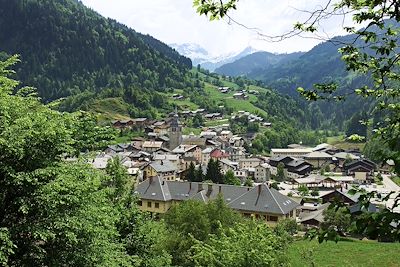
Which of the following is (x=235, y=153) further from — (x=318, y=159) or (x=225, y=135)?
(x=318, y=159)

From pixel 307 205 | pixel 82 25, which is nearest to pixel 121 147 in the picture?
pixel 307 205

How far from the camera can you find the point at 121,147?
102 m

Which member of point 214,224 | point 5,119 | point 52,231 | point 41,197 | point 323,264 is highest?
point 5,119

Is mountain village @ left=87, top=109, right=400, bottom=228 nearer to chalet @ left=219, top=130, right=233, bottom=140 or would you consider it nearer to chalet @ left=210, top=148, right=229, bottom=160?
chalet @ left=210, top=148, right=229, bottom=160

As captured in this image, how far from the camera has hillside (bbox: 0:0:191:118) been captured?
16725cm

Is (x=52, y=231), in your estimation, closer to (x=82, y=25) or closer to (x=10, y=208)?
(x=10, y=208)

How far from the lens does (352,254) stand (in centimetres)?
3434

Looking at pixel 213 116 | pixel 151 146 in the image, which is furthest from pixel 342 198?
pixel 213 116

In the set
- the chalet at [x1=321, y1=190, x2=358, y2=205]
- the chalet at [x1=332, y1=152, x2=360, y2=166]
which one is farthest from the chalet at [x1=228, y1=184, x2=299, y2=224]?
the chalet at [x1=332, y1=152, x2=360, y2=166]

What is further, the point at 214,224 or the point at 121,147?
the point at 121,147

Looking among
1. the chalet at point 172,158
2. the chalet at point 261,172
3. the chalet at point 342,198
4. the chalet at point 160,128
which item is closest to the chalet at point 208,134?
the chalet at point 160,128

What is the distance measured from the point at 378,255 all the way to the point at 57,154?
29983 mm

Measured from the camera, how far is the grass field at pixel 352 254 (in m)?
31.4

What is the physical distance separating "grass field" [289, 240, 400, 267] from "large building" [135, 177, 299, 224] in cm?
920
